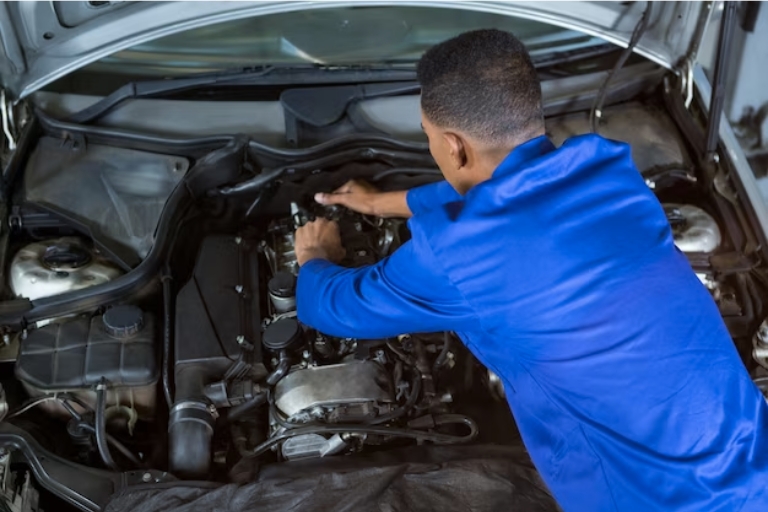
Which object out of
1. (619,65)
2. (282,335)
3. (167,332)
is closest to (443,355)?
(282,335)

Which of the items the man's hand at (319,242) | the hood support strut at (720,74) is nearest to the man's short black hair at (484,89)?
the man's hand at (319,242)

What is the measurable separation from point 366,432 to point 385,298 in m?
0.36

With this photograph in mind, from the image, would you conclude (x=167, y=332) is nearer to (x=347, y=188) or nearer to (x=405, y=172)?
(x=347, y=188)

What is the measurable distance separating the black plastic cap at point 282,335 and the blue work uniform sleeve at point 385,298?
0.25 ft

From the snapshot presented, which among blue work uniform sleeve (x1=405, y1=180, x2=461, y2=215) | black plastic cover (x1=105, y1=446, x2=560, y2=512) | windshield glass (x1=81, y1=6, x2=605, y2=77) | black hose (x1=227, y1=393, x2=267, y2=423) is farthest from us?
windshield glass (x1=81, y1=6, x2=605, y2=77)

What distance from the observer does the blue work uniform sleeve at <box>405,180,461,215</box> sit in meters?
1.73

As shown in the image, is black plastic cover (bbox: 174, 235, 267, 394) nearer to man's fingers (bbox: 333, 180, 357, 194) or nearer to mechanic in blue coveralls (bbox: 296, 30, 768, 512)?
man's fingers (bbox: 333, 180, 357, 194)

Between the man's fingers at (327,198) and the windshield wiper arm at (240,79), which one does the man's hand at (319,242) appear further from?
the windshield wiper arm at (240,79)

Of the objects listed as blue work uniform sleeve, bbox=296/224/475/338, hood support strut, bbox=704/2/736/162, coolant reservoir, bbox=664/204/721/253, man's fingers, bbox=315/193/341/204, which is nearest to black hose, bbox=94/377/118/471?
blue work uniform sleeve, bbox=296/224/475/338

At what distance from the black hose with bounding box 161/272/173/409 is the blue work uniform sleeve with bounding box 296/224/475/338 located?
1.14 feet

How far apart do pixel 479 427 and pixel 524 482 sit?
307mm

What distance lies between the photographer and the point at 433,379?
191 centimetres

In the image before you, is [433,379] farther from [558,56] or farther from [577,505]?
[558,56]

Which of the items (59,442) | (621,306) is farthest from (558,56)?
(59,442)
